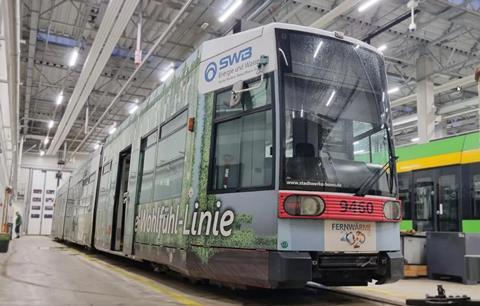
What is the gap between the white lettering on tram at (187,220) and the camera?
4.91 m


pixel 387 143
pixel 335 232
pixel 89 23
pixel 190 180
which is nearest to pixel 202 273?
pixel 190 180

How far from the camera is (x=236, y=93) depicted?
4.98 m

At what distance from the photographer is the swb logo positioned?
515 centimetres

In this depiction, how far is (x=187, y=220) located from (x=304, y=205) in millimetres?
1630

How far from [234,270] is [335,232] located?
1103 millimetres

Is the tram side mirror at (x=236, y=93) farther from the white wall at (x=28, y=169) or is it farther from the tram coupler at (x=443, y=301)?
the white wall at (x=28, y=169)

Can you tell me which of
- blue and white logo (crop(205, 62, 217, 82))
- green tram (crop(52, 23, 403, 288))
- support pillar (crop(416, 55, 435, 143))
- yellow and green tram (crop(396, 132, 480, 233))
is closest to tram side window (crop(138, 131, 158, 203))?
green tram (crop(52, 23, 403, 288))

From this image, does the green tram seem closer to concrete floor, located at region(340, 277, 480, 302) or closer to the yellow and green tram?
concrete floor, located at region(340, 277, 480, 302)

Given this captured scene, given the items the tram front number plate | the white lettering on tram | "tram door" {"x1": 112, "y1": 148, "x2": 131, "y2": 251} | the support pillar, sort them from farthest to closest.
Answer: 1. the support pillar
2. "tram door" {"x1": 112, "y1": 148, "x2": 131, "y2": 251}
3. the white lettering on tram
4. the tram front number plate

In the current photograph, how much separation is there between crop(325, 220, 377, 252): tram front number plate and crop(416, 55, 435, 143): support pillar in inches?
525

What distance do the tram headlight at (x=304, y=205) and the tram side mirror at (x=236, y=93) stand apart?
4.13 ft

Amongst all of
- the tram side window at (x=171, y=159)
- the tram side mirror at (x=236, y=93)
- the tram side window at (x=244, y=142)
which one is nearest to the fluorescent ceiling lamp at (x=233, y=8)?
the tram side window at (x=171, y=159)

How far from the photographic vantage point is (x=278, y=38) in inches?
193

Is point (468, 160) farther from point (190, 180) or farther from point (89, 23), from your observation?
point (89, 23)
